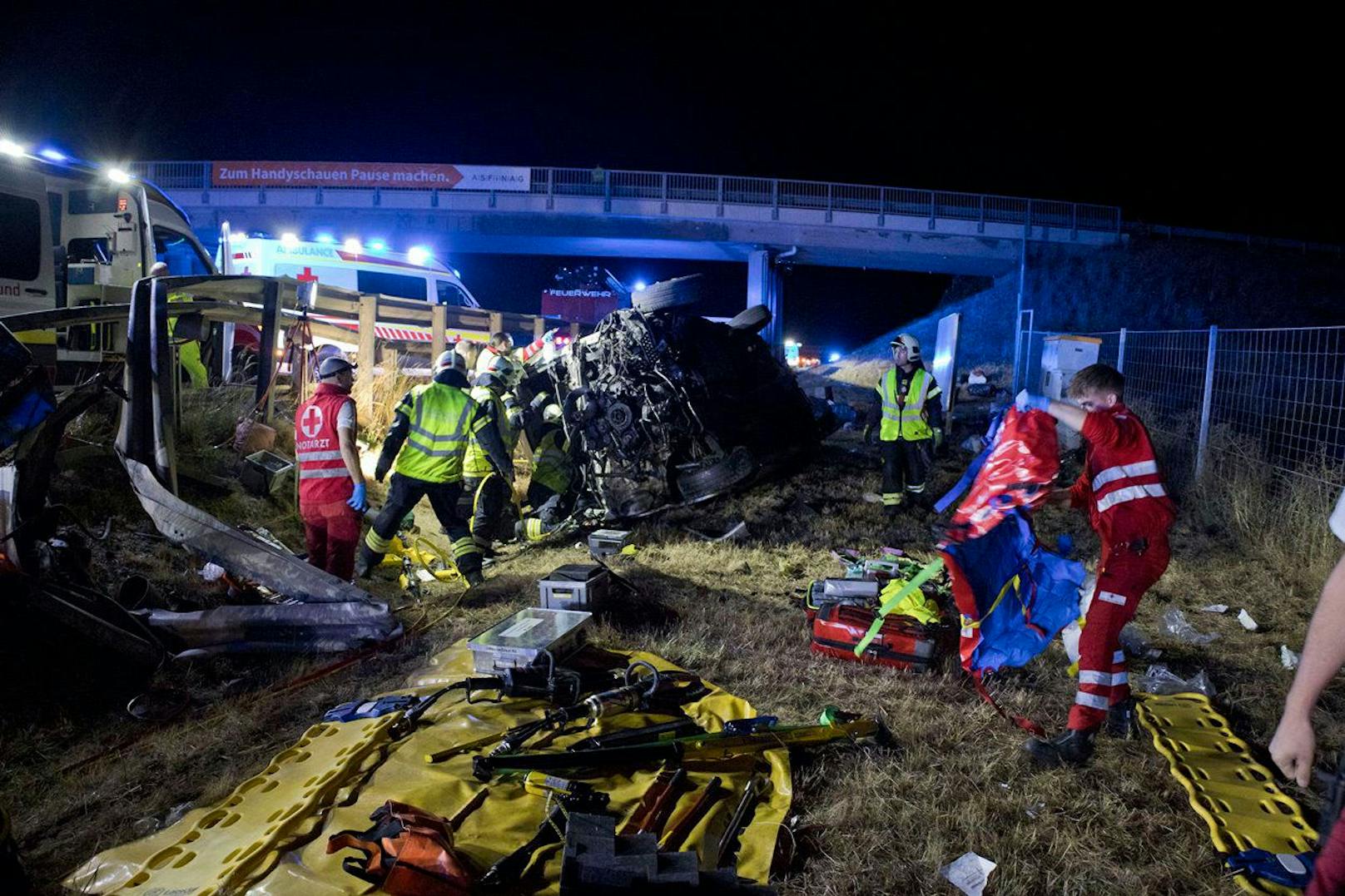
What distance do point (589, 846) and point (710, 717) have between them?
Answer: 1.51 meters

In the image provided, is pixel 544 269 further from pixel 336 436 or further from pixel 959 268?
pixel 336 436

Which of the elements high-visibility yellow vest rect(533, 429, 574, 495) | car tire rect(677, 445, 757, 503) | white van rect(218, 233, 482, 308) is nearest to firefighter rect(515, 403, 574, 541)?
high-visibility yellow vest rect(533, 429, 574, 495)

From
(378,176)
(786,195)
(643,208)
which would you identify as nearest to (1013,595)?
(643,208)

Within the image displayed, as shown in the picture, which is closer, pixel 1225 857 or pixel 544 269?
pixel 1225 857

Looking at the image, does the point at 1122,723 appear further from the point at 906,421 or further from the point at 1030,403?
the point at 906,421

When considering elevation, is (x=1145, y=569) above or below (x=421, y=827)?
above

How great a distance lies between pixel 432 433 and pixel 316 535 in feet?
3.65

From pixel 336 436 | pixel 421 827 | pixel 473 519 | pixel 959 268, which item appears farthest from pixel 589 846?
pixel 959 268

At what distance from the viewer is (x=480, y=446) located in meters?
6.45

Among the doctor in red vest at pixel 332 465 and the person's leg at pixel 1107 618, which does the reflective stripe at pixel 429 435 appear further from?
the person's leg at pixel 1107 618

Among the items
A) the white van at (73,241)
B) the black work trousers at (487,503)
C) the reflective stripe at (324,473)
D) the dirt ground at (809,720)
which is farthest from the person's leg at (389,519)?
the white van at (73,241)

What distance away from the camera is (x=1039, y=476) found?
3160mm

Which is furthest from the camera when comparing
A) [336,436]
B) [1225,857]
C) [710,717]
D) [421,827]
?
[336,436]

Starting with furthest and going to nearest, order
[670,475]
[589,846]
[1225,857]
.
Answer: [670,475]
[1225,857]
[589,846]
